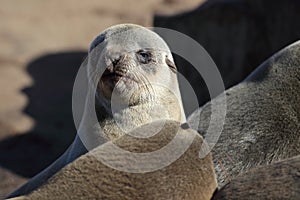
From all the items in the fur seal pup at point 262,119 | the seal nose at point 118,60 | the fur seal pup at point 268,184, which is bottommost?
the fur seal pup at point 262,119

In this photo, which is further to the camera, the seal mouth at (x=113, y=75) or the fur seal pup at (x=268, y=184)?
the seal mouth at (x=113, y=75)

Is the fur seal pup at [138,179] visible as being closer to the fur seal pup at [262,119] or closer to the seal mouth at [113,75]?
the seal mouth at [113,75]

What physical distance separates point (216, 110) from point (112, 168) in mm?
3494

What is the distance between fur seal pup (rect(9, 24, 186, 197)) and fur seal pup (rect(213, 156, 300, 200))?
186 cm

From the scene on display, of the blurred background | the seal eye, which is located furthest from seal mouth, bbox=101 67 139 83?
the blurred background

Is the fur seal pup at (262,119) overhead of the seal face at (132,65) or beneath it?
beneath

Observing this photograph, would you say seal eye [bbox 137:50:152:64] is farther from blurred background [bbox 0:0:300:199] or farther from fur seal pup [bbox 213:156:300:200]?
blurred background [bbox 0:0:300:199]

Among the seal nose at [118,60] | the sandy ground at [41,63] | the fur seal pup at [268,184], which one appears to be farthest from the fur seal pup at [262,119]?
the sandy ground at [41,63]

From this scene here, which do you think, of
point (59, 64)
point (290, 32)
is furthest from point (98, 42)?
point (59, 64)

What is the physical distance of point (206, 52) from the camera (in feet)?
40.0

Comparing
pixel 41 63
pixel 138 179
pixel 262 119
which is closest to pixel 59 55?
pixel 41 63

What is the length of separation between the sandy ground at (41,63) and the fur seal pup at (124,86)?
3.26 meters

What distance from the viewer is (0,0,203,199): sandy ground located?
38.1 feet

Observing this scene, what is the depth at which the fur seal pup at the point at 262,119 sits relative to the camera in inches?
249
